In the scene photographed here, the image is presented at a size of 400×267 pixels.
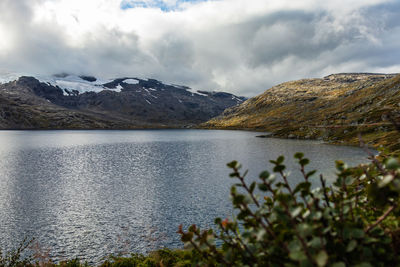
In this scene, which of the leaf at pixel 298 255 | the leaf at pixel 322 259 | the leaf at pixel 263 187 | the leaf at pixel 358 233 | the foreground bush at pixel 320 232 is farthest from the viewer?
the leaf at pixel 263 187

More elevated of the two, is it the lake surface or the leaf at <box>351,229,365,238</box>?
the leaf at <box>351,229,365,238</box>

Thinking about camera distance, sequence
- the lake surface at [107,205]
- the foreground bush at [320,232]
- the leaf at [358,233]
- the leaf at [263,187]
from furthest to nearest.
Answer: the lake surface at [107,205], the leaf at [263,187], the leaf at [358,233], the foreground bush at [320,232]

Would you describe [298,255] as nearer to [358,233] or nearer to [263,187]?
[358,233]

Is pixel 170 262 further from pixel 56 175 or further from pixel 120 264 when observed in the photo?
pixel 56 175

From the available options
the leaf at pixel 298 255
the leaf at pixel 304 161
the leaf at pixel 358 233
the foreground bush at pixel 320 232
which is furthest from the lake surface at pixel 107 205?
the leaf at pixel 298 255

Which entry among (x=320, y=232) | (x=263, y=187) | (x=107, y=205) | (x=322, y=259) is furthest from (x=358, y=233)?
(x=107, y=205)

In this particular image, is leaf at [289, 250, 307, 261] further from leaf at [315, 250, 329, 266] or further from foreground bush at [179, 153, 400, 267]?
leaf at [315, 250, 329, 266]

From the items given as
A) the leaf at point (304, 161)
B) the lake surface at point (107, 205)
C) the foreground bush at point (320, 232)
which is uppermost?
the leaf at point (304, 161)

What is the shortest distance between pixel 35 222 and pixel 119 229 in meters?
12.2

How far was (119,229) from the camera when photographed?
31859 mm

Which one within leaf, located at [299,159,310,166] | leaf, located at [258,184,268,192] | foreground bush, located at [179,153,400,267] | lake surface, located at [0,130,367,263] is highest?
leaf, located at [299,159,310,166]

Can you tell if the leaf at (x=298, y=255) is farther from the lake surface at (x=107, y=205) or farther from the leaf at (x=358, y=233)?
the lake surface at (x=107, y=205)

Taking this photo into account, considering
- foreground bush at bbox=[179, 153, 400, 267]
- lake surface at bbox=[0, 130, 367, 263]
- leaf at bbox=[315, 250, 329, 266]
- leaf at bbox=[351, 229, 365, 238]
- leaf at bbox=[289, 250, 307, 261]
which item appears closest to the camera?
leaf at bbox=[315, 250, 329, 266]

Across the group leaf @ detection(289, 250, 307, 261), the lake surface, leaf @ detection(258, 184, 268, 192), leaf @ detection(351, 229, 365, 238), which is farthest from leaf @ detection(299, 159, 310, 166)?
the lake surface
